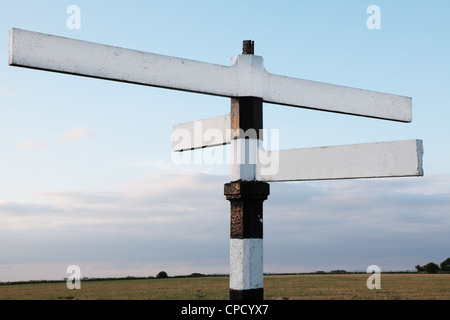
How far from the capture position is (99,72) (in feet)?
16.8

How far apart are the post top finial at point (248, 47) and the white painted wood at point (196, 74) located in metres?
0.15

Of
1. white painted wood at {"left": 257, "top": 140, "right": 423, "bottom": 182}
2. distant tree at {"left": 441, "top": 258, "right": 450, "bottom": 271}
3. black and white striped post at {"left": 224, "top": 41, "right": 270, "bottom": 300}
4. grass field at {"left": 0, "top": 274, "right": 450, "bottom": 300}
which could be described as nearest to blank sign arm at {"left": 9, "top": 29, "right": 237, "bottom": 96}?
black and white striped post at {"left": 224, "top": 41, "right": 270, "bottom": 300}

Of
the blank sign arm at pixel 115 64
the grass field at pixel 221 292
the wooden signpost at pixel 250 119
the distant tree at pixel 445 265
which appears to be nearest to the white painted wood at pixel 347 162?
the wooden signpost at pixel 250 119

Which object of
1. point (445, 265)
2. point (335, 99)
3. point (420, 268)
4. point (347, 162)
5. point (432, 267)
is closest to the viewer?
point (347, 162)

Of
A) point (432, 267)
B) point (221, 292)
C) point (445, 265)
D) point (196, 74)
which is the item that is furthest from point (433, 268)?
point (196, 74)

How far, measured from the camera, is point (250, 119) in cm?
596

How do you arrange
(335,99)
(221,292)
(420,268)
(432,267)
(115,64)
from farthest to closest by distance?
(420,268) → (432,267) → (221,292) → (335,99) → (115,64)

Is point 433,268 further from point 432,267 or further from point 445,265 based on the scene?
point 445,265

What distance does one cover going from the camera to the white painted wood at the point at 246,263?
18.7 ft

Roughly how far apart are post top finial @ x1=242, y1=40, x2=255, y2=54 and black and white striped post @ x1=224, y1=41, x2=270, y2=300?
2.14ft

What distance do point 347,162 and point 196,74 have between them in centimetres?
205

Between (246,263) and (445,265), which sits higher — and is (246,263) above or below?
above

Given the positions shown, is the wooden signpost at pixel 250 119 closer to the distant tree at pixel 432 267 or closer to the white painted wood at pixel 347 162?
the white painted wood at pixel 347 162
